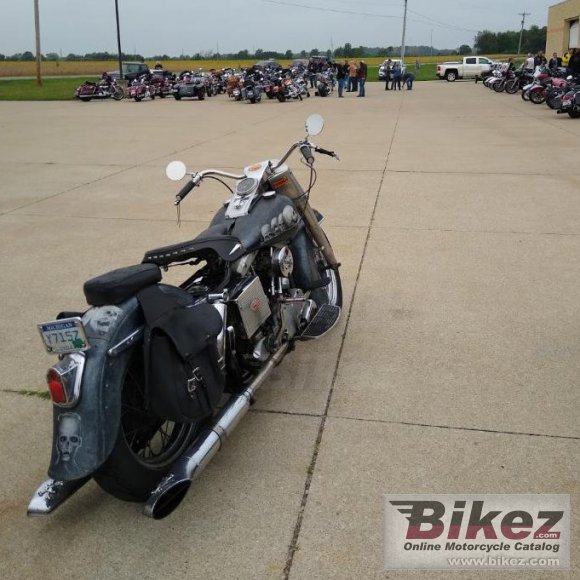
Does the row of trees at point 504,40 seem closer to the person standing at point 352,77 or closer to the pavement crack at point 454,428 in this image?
the person standing at point 352,77

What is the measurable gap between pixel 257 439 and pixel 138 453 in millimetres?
632

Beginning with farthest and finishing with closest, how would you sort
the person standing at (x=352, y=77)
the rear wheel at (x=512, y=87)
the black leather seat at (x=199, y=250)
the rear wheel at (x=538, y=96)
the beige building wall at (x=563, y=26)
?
the beige building wall at (x=563, y=26) < the person standing at (x=352, y=77) < the rear wheel at (x=512, y=87) < the rear wheel at (x=538, y=96) < the black leather seat at (x=199, y=250)

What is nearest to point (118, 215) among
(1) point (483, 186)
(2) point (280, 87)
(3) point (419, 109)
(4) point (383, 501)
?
(1) point (483, 186)

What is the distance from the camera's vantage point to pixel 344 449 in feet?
9.82

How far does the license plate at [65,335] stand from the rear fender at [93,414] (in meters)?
0.06

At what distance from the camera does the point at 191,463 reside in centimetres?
247

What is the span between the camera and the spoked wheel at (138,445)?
2402 millimetres

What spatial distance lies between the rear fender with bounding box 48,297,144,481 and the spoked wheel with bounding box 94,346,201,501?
81mm

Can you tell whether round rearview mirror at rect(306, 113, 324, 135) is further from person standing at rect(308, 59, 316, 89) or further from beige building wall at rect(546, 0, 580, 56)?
beige building wall at rect(546, 0, 580, 56)

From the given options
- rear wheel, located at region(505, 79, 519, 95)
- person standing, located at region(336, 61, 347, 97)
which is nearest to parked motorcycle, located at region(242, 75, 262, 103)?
person standing, located at region(336, 61, 347, 97)

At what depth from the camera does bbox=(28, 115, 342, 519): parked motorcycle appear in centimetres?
229

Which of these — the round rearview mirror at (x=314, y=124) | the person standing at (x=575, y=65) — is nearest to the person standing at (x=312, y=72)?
the person standing at (x=575, y=65)

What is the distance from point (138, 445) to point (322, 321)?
5.42ft

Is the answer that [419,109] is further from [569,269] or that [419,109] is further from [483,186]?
[569,269]
